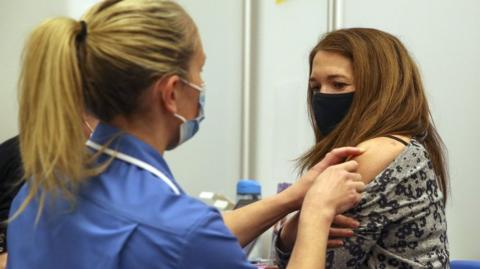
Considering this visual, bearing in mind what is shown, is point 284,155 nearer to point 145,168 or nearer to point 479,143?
point 479,143

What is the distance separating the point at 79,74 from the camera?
910mm

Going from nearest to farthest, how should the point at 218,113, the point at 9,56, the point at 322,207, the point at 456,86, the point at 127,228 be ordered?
the point at 127,228, the point at 322,207, the point at 456,86, the point at 9,56, the point at 218,113

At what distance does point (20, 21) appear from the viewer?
2.67 m

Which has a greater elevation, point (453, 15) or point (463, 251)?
point (453, 15)

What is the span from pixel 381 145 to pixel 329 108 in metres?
0.19

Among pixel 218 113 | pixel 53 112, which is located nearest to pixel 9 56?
pixel 218 113

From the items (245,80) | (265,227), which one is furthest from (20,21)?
(265,227)

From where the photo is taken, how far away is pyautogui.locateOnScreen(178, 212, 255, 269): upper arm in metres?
0.86

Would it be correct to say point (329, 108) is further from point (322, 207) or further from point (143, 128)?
point (143, 128)

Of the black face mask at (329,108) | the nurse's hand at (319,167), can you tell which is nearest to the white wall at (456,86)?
the black face mask at (329,108)

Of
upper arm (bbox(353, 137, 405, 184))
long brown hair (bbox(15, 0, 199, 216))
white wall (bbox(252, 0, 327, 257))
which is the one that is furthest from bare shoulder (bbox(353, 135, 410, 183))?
white wall (bbox(252, 0, 327, 257))

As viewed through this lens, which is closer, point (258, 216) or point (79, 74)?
point (79, 74)

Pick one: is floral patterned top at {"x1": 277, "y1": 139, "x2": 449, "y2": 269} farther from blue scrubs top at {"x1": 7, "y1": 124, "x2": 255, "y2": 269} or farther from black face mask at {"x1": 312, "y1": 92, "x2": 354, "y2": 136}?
blue scrubs top at {"x1": 7, "y1": 124, "x2": 255, "y2": 269}

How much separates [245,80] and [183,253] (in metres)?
2.02
